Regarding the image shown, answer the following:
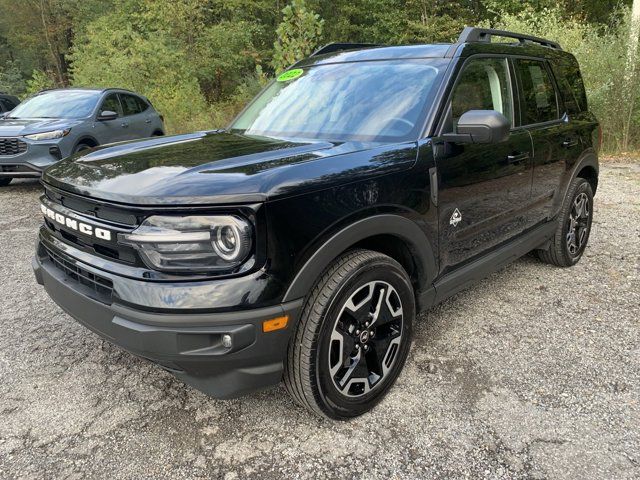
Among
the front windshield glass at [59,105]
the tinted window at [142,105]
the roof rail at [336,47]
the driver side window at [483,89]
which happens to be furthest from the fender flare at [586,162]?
the tinted window at [142,105]

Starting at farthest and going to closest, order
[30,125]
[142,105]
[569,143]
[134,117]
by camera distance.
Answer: [142,105]
[134,117]
[30,125]
[569,143]

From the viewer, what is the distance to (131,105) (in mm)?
9617

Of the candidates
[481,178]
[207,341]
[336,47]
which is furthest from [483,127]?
[336,47]

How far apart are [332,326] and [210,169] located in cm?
86

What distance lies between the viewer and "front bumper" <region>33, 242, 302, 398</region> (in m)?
1.90

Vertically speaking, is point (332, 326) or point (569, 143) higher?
point (569, 143)

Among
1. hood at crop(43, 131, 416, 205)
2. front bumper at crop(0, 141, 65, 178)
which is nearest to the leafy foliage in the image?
hood at crop(43, 131, 416, 205)

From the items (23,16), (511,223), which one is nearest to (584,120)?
(511,223)

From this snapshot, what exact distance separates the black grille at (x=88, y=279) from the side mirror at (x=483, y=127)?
187 centimetres

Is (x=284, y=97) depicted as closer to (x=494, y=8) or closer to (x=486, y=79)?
(x=486, y=79)

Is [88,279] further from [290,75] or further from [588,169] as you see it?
[588,169]

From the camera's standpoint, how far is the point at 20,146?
718cm

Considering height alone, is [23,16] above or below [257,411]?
above

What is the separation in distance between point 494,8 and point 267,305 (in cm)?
2388
